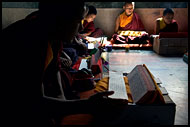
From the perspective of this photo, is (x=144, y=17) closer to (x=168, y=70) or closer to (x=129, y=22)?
(x=129, y=22)

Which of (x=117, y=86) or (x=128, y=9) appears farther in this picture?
(x=128, y=9)

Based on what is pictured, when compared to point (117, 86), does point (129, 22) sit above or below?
above

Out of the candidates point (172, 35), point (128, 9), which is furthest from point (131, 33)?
point (172, 35)

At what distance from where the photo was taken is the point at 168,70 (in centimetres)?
444

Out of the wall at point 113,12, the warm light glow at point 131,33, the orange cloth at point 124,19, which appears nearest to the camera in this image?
the warm light glow at point 131,33

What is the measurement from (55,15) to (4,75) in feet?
1.56

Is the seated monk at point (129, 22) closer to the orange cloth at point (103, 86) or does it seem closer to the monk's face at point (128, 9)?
the monk's face at point (128, 9)

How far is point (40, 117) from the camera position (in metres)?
1.33

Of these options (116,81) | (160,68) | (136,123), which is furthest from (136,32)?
(136,123)

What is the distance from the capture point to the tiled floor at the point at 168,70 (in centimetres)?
282

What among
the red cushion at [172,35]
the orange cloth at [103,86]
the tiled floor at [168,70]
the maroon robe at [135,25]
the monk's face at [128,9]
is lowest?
the tiled floor at [168,70]

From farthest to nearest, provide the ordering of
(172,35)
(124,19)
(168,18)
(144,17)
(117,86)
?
(144,17) < (124,19) < (168,18) < (172,35) < (117,86)

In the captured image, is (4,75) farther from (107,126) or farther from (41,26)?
(107,126)

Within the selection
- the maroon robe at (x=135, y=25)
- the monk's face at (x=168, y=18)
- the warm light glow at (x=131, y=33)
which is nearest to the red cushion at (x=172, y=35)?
the monk's face at (x=168, y=18)
